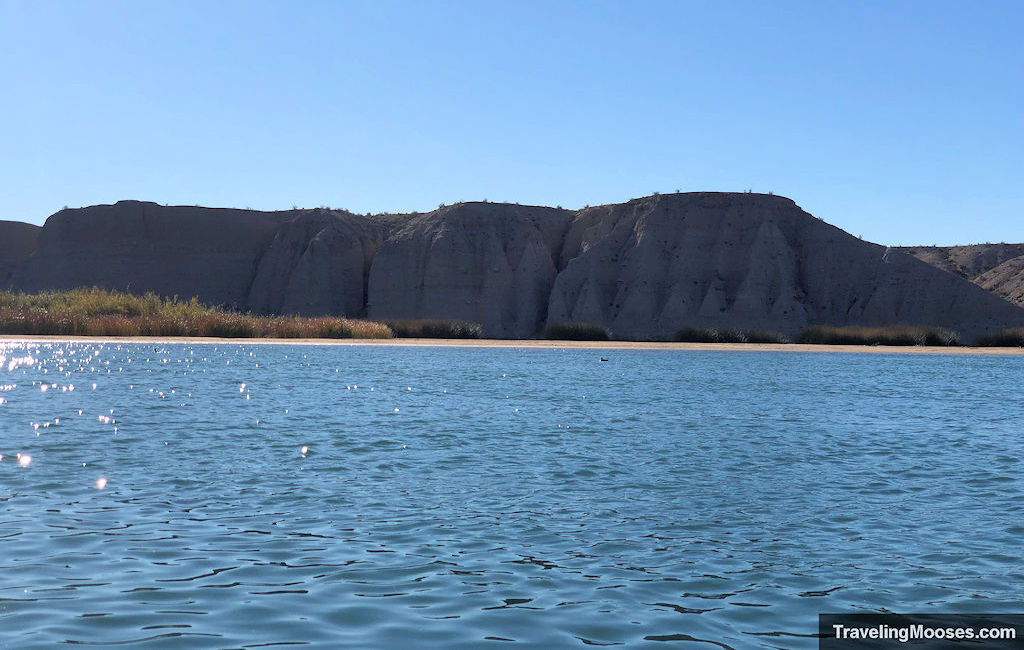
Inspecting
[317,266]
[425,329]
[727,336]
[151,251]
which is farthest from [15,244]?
[727,336]

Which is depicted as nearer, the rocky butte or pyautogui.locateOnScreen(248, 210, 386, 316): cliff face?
the rocky butte

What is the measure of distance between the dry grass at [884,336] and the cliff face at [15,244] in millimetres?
78159

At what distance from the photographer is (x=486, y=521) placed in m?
9.99

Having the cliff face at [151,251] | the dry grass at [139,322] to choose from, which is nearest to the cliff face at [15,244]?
Answer: the cliff face at [151,251]

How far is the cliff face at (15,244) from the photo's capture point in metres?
98.4

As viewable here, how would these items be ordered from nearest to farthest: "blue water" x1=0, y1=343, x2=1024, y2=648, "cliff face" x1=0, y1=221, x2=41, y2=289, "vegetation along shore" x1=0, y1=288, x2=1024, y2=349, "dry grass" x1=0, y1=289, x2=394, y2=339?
1. "blue water" x1=0, y1=343, x2=1024, y2=648
2. "dry grass" x1=0, y1=289, x2=394, y2=339
3. "vegetation along shore" x1=0, y1=288, x2=1024, y2=349
4. "cliff face" x1=0, y1=221, x2=41, y2=289

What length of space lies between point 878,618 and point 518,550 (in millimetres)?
3178

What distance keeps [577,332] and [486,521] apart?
6406 centimetres

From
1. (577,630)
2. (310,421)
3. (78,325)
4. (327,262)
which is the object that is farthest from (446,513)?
(327,262)

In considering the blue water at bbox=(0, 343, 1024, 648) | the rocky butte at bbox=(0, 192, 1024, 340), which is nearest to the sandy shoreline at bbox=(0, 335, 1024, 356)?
the rocky butte at bbox=(0, 192, 1024, 340)

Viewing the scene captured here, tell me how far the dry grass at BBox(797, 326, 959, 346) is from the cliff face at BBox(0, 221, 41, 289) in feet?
256

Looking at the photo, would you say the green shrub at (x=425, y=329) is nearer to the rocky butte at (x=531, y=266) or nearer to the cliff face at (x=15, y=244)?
the rocky butte at (x=531, y=266)

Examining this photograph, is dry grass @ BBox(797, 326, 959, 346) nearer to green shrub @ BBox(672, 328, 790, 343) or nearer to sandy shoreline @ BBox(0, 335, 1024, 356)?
sandy shoreline @ BBox(0, 335, 1024, 356)

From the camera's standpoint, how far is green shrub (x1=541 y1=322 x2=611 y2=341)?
73.6 meters
